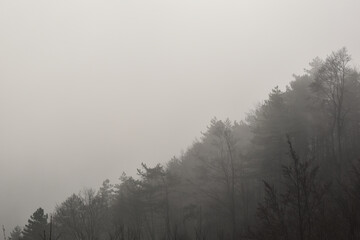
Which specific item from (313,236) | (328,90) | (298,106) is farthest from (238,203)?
(313,236)

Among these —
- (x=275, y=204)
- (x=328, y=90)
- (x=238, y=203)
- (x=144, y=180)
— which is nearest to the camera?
(x=275, y=204)

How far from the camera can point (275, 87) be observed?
131 ft

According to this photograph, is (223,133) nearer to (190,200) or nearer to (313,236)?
(190,200)

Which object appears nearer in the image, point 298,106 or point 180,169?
point 298,106

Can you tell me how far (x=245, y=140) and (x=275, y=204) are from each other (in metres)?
45.7

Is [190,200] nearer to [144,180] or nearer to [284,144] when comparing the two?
[144,180]

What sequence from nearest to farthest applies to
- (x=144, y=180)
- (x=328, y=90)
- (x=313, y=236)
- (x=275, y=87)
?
1. (x=313, y=236)
2. (x=328, y=90)
3. (x=275, y=87)
4. (x=144, y=180)

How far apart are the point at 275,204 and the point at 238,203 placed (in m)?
38.9

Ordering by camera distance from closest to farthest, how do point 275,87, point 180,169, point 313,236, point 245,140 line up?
point 313,236, point 275,87, point 245,140, point 180,169

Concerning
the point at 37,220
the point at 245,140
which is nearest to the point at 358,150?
the point at 245,140

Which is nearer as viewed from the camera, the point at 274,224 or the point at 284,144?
the point at 274,224

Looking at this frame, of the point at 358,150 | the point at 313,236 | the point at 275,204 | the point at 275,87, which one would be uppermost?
the point at 275,87

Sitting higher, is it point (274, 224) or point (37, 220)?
point (37, 220)

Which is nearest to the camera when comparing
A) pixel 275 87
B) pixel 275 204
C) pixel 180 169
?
pixel 275 204
